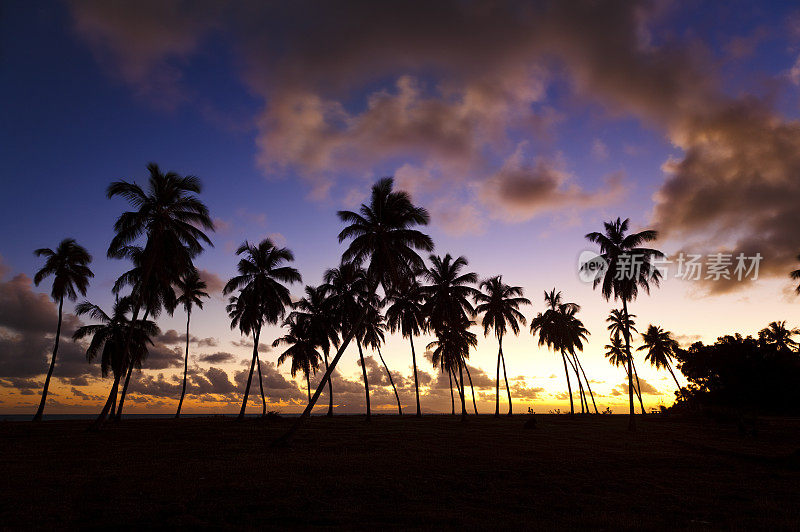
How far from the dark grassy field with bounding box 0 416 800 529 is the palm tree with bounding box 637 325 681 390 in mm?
50223

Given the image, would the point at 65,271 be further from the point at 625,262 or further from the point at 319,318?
the point at 625,262

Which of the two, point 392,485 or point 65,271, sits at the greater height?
point 65,271

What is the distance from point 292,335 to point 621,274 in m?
37.0

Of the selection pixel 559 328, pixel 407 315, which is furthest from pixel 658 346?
pixel 407 315

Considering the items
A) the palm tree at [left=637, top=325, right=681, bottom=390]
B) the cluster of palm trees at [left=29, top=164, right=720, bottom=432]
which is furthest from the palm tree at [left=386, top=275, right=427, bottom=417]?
the palm tree at [left=637, top=325, right=681, bottom=390]

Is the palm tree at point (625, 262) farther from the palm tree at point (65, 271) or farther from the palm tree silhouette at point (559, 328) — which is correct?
the palm tree at point (65, 271)

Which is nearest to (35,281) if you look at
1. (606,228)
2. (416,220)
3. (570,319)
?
(416,220)

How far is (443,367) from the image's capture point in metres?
49.5

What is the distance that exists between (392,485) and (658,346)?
68825 millimetres

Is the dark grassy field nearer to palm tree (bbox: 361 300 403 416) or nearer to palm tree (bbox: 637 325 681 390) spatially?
palm tree (bbox: 361 300 403 416)

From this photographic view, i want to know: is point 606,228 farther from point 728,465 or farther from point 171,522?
point 171,522

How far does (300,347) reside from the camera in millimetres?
52000

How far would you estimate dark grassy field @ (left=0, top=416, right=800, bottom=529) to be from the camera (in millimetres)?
9219

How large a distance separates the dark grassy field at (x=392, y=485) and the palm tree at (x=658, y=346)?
50.2m
